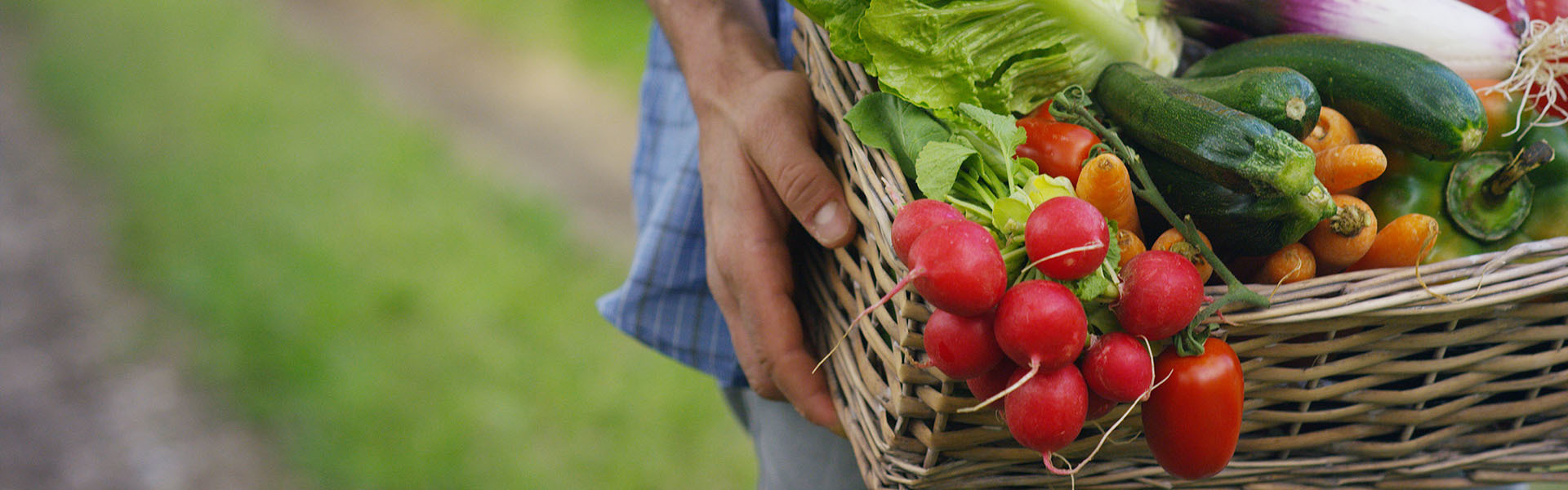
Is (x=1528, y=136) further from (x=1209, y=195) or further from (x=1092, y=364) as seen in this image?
(x=1092, y=364)

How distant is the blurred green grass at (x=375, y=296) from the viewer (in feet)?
9.39

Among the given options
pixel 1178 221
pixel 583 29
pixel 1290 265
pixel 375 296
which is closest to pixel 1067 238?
pixel 1178 221

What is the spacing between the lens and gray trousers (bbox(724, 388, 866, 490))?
164 cm

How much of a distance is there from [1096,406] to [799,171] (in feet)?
1.56

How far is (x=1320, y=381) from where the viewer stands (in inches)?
46.2

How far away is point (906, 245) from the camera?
0.96 m

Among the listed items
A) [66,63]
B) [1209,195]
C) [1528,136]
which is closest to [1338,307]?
[1209,195]

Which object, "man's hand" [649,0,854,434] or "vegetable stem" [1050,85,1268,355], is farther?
"man's hand" [649,0,854,434]

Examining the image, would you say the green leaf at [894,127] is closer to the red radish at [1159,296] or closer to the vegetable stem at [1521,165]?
the red radish at [1159,296]

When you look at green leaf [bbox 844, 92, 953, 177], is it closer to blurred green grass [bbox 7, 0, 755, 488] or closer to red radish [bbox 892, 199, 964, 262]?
red radish [bbox 892, 199, 964, 262]

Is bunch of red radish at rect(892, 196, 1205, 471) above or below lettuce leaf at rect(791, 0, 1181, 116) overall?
below

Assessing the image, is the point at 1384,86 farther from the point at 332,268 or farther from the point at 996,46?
the point at 332,268

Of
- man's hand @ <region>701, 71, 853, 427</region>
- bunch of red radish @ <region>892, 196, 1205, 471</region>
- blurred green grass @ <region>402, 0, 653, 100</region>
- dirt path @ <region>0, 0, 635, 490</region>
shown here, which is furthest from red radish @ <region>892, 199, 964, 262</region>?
blurred green grass @ <region>402, 0, 653, 100</region>

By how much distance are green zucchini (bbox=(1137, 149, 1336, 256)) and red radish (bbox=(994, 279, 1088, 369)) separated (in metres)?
0.29
